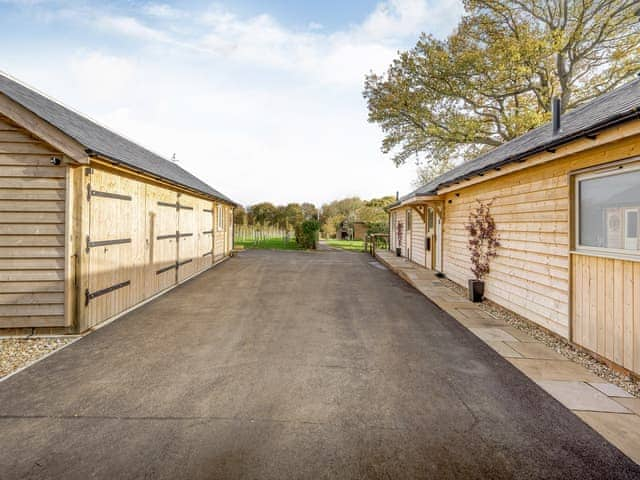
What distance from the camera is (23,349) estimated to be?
4164mm

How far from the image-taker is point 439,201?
10.5m

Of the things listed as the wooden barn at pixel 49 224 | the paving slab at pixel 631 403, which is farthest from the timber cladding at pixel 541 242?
the wooden barn at pixel 49 224

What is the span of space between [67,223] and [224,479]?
4351mm

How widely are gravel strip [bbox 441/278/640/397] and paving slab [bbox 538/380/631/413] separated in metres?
0.37

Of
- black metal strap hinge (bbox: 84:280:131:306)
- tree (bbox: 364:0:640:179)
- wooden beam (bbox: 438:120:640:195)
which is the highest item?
tree (bbox: 364:0:640:179)

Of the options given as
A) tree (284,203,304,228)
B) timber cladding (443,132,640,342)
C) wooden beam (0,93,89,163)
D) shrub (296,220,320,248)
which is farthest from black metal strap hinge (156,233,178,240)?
tree (284,203,304,228)

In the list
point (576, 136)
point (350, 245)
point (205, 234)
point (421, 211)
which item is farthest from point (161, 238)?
point (350, 245)

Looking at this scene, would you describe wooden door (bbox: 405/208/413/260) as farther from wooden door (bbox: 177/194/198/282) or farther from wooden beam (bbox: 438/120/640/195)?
wooden door (bbox: 177/194/198/282)

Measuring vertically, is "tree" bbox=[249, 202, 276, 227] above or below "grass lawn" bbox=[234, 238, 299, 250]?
above

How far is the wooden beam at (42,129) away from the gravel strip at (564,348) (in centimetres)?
703

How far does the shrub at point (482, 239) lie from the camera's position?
6.73m

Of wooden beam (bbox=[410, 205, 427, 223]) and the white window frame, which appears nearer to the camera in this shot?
the white window frame

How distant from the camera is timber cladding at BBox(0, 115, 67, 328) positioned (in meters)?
4.55

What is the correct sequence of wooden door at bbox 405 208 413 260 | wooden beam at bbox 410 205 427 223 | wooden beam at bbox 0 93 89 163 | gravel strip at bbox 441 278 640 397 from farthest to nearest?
wooden door at bbox 405 208 413 260, wooden beam at bbox 410 205 427 223, wooden beam at bbox 0 93 89 163, gravel strip at bbox 441 278 640 397
